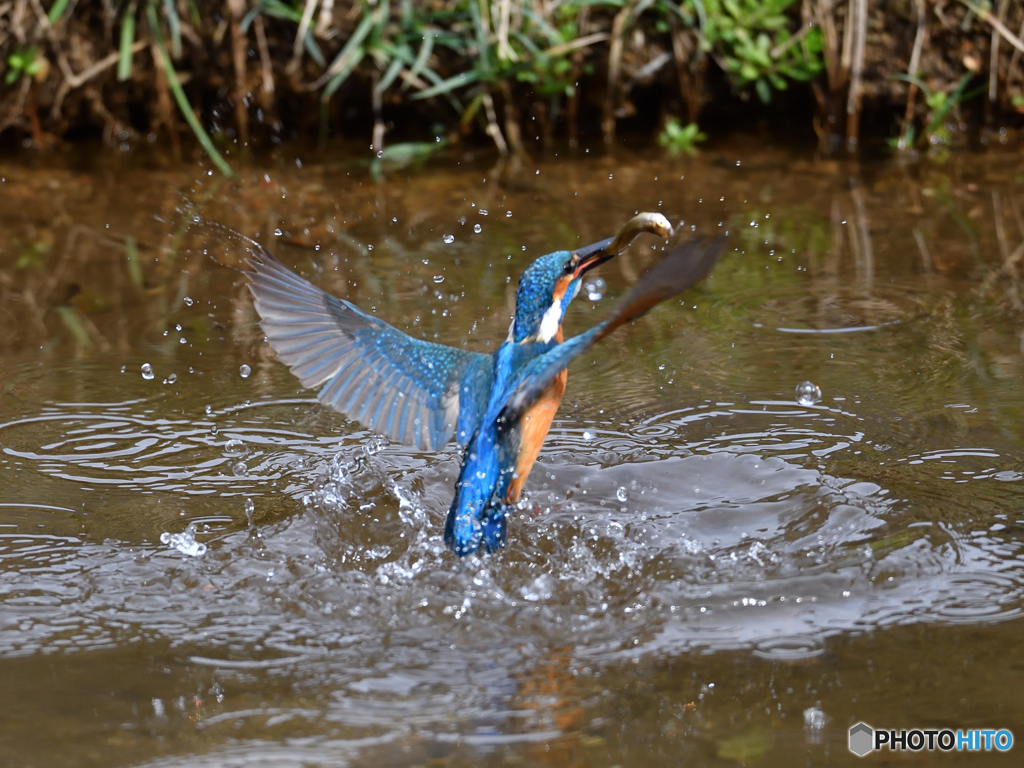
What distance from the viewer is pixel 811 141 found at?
6.73 meters

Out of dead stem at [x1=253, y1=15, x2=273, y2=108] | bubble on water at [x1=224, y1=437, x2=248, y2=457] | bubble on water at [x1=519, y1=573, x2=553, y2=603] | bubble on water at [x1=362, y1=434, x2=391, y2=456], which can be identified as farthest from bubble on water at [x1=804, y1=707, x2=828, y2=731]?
dead stem at [x1=253, y1=15, x2=273, y2=108]

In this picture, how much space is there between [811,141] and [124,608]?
5.06m

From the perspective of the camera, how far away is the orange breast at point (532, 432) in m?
3.19

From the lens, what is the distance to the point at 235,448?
372 cm

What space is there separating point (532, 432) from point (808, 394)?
1.13m

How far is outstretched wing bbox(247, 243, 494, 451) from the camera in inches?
135

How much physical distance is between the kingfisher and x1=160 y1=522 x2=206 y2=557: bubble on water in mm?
548

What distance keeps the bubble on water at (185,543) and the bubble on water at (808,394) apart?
1948 mm

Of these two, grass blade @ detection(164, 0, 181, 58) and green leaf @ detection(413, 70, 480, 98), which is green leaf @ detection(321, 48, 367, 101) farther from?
grass blade @ detection(164, 0, 181, 58)

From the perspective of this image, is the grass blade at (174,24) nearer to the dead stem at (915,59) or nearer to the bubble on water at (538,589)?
the dead stem at (915,59)

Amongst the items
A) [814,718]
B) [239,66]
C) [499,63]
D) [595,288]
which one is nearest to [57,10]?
[239,66]

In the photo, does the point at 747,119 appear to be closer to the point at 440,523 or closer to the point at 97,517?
the point at 440,523

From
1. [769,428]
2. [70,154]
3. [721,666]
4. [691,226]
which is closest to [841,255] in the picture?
[691,226]

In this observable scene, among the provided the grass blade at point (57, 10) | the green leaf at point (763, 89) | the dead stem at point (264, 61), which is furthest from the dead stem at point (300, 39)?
the green leaf at point (763, 89)
